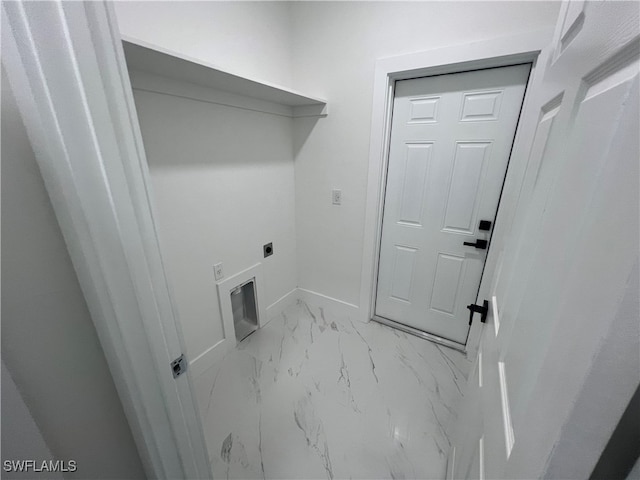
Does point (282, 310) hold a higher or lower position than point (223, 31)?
lower

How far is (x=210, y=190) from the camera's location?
1502 mm

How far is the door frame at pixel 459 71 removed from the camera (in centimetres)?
120

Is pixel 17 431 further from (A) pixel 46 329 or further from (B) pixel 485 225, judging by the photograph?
(B) pixel 485 225

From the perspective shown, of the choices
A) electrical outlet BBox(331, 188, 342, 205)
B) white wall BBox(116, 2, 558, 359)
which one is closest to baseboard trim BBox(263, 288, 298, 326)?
white wall BBox(116, 2, 558, 359)

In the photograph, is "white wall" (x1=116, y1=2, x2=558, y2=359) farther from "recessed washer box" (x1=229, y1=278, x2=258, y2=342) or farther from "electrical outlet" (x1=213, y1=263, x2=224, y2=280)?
"recessed washer box" (x1=229, y1=278, x2=258, y2=342)

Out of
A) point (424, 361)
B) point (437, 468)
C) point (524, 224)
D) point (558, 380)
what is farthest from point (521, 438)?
point (424, 361)

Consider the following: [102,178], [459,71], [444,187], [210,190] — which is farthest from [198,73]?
[444,187]

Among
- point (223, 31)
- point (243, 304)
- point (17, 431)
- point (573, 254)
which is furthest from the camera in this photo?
point (243, 304)

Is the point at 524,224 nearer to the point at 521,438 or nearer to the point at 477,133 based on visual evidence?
the point at 521,438

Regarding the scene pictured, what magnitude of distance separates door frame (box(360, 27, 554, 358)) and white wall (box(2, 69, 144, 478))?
1318mm

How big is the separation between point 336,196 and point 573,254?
1.67 meters

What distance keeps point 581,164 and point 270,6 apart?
197 centimetres

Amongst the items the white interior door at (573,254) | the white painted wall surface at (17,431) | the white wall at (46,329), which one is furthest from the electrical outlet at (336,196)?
the white painted wall surface at (17,431)

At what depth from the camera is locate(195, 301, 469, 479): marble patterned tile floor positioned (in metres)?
1.20
